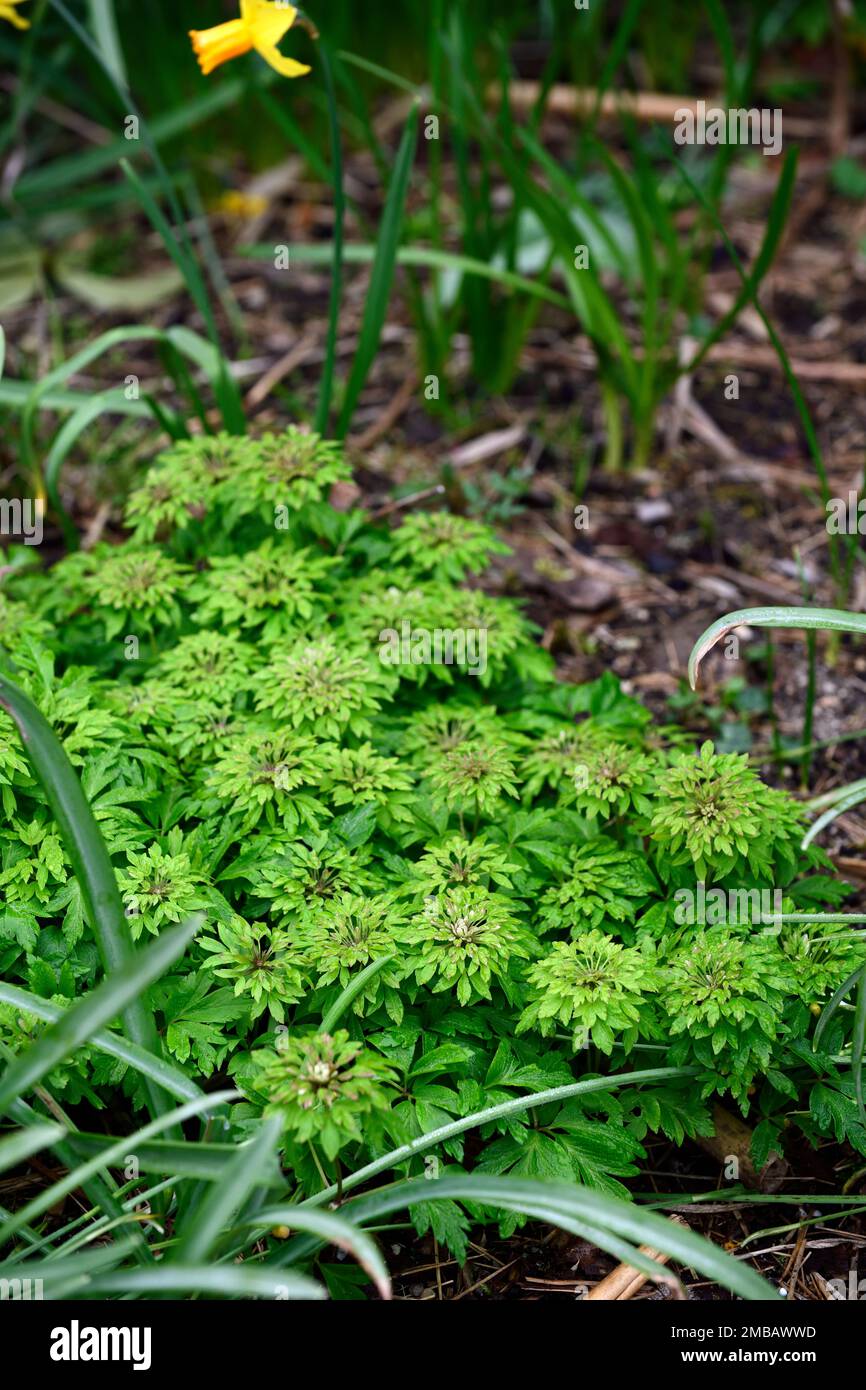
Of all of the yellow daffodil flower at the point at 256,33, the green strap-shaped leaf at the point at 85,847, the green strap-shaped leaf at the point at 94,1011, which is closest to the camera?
the green strap-shaped leaf at the point at 94,1011

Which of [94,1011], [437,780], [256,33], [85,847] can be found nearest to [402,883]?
[437,780]

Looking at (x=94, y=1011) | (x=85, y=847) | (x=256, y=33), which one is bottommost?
(x=94, y=1011)

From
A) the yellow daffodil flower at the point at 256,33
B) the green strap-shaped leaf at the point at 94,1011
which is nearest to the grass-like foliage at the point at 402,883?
the green strap-shaped leaf at the point at 94,1011

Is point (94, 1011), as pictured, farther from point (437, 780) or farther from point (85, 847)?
point (437, 780)

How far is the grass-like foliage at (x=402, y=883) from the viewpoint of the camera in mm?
1680

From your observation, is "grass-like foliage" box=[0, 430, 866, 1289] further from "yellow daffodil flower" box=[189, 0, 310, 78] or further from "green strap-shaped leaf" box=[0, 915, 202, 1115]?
"yellow daffodil flower" box=[189, 0, 310, 78]

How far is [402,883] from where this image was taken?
1.90 meters

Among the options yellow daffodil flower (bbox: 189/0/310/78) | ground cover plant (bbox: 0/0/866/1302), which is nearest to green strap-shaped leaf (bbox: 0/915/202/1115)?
ground cover plant (bbox: 0/0/866/1302)

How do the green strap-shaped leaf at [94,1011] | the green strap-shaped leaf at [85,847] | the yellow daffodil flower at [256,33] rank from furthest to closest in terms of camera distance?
the yellow daffodil flower at [256,33]
the green strap-shaped leaf at [85,847]
the green strap-shaped leaf at [94,1011]

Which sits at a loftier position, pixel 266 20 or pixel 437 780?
pixel 266 20

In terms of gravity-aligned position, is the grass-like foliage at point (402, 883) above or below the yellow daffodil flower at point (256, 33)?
below

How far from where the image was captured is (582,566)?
2.96 meters

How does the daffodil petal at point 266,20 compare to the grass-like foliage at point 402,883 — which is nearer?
the grass-like foliage at point 402,883

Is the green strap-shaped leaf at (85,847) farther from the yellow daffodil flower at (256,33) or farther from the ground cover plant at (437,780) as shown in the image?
the yellow daffodil flower at (256,33)
